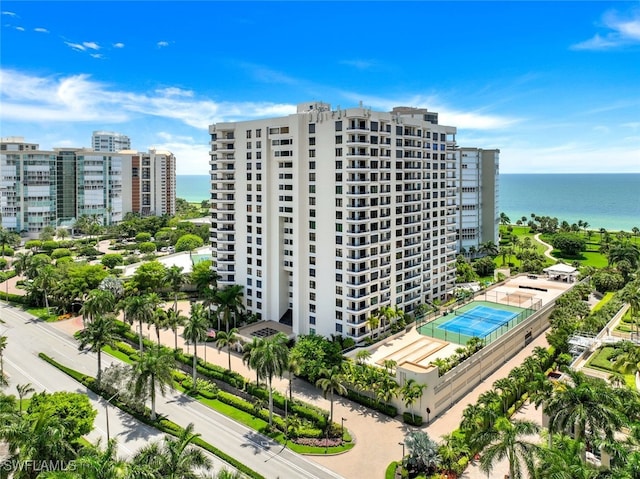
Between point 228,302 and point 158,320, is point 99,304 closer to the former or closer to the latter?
point 158,320

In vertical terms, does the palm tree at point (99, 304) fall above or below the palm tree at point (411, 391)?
above

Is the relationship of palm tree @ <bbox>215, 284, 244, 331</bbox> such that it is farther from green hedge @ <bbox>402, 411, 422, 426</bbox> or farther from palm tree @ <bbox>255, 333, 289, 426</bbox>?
green hedge @ <bbox>402, 411, 422, 426</bbox>

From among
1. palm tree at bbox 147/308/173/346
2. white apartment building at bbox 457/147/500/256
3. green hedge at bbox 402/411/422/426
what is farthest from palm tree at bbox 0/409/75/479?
white apartment building at bbox 457/147/500/256

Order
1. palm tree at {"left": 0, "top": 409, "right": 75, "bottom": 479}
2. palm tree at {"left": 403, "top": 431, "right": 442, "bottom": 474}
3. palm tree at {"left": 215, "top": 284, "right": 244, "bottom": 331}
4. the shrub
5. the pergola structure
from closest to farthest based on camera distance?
palm tree at {"left": 0, "top": 409, "right": 75, "bottom": 479}, palm tree at {"left": 403, "top": 431, "right": 442, "bottom": 474}, palm tree at {"left": 215, "top": 284, "right": 244, "bottom": 331}, the pergola structure, the shrub

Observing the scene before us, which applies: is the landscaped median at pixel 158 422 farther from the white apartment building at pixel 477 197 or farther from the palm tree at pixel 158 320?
the white apartment building at pixel 477 197

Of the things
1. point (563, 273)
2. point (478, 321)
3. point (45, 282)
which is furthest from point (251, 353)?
point (563, 273)

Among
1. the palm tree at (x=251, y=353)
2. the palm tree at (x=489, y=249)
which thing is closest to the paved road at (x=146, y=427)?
the palm tree at (x=251, y=353)

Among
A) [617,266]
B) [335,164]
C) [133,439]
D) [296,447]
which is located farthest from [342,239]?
[617,266]
